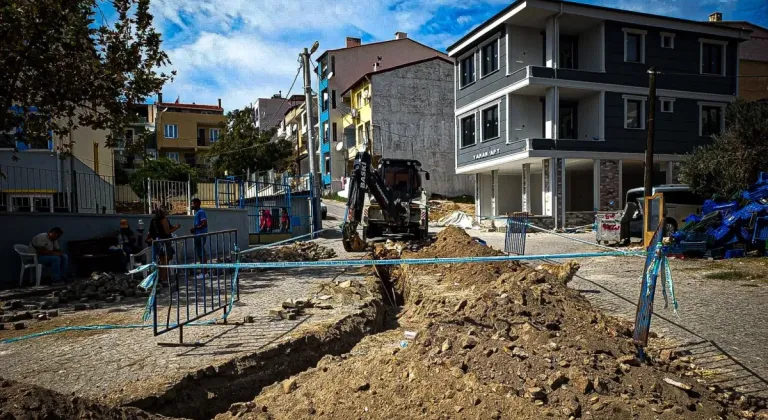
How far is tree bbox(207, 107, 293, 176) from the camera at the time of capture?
1556 inches

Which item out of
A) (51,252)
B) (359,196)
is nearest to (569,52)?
(359,196)

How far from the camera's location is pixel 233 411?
424cm

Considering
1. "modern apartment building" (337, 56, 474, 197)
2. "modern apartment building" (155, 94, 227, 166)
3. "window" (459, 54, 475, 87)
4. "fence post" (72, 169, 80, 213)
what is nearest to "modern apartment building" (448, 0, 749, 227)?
"window" (459, 54, 475, 87)

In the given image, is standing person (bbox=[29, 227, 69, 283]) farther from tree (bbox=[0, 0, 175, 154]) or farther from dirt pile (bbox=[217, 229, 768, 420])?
dirt pile (bbox=[217, 229, 768, 420])

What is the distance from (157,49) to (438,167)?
28656 mm

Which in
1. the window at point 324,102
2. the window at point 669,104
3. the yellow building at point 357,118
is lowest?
the window at point 669,104

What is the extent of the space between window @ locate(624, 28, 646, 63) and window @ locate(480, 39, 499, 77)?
20.9 ft

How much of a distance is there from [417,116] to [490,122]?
1277 centimetres

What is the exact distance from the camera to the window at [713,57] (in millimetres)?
26361

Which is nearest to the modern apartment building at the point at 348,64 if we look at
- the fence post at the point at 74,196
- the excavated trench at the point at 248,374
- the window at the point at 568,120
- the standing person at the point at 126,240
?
the window at the point at 568,120

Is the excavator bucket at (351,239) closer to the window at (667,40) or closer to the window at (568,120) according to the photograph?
the window at (568,120)

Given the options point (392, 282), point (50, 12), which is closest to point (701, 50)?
point (392, 282)

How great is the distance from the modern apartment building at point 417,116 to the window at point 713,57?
1643cm

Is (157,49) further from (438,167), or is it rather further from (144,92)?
(438,167)
